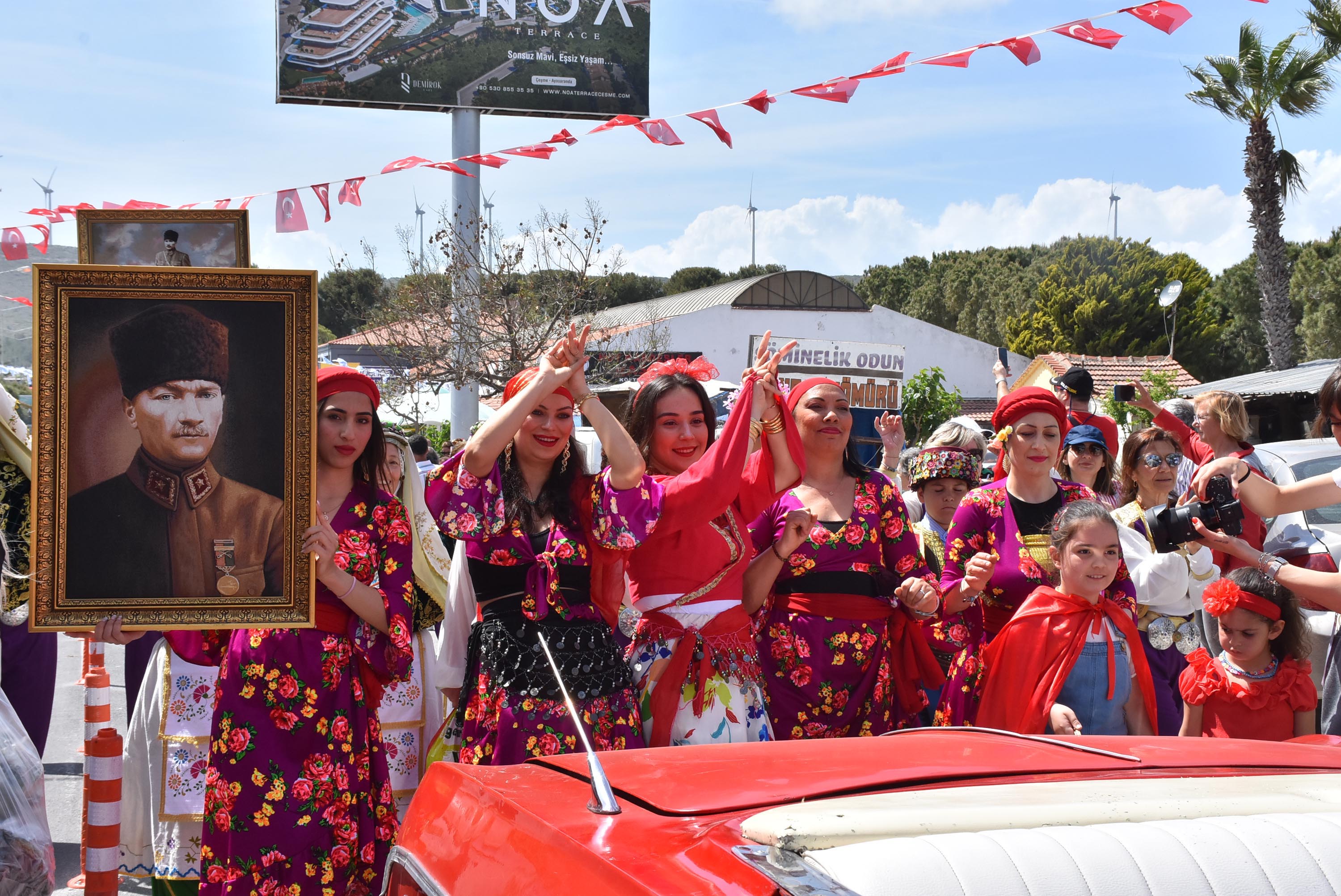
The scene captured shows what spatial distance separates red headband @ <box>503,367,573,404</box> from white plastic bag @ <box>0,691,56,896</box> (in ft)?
5.50

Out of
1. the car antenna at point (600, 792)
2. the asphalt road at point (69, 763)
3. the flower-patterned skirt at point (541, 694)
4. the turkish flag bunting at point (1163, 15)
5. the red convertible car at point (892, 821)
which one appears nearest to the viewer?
the red convertible car at point (892, 821)

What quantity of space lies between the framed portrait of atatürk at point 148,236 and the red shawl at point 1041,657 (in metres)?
2.85

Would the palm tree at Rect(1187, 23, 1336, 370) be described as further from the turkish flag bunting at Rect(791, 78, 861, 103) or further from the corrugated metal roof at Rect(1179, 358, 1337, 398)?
the turkish flag bunting at Rect(791, 78, 861, 103)

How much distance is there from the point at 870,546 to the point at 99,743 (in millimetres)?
2698

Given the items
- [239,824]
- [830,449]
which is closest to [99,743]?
[239,824]

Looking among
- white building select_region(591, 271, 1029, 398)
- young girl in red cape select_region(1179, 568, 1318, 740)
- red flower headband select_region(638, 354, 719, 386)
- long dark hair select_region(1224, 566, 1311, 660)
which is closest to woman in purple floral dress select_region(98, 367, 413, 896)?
red flower headband select_region(638, 354, 719, 386)

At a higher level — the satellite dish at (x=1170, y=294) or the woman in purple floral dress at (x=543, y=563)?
the satellite dish at (x=1170, y=294)

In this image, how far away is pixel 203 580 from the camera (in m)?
3.01

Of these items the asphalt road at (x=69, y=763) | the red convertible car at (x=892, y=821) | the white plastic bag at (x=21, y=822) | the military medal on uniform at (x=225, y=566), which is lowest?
the asphalt road at (x=69, y=763)

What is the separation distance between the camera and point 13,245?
9.50 m

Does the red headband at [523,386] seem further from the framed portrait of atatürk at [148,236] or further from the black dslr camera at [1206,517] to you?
the black dslr camera at [1206,517]

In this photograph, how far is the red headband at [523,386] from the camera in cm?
341

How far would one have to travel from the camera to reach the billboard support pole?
733 inches

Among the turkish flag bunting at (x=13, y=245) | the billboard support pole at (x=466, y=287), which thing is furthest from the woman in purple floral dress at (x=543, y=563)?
the billboard support pole at (x=466, y=287)
